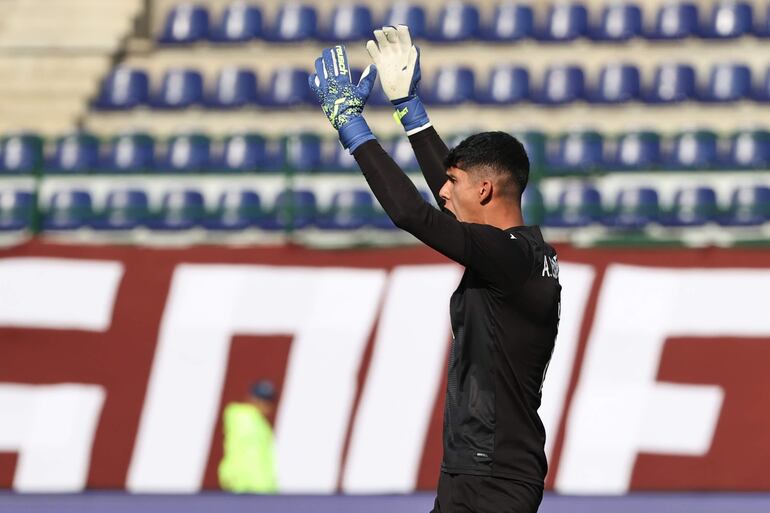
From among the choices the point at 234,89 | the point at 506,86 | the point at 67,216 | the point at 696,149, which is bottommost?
the point at 67,216

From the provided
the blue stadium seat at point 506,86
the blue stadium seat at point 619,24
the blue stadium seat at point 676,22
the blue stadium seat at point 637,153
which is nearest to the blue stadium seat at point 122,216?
the blue stadium seat at point 637,153

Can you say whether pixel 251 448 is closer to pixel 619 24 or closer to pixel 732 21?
pixel 619 24

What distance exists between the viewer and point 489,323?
3.79 meters

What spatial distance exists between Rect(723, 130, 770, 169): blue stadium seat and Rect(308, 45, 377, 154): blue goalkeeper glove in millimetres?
8810

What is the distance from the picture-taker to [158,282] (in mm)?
10336

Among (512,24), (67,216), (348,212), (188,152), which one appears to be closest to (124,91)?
(188,152)

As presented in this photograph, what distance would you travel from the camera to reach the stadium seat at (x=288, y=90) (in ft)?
49.8

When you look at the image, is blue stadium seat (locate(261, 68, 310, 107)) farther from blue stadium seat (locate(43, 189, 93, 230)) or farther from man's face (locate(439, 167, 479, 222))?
man's face (locate(439, 167, 479, 222))

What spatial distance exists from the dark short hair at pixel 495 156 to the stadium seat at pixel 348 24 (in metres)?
12.2

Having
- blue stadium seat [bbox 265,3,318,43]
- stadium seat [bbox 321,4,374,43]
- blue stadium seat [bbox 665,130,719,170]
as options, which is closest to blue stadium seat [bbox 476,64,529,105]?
stadium seat [bbox 321,4,374,43]

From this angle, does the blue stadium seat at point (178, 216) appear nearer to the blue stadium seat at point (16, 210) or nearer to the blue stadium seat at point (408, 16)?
the blue stadium seat at point (16, 210)

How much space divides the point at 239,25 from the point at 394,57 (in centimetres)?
1279

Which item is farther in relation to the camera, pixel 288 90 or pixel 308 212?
pixel 288 90

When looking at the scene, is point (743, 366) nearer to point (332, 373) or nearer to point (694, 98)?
point (332, 373)
